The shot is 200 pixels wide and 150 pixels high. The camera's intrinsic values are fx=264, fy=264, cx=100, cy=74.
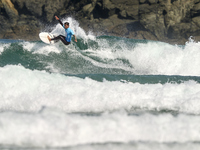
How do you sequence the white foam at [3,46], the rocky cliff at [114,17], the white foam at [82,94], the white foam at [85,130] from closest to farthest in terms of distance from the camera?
the white foam at [85,130] → the white foam at [82,94] → the white foam at [3,46] → the rocky cliff at [114,17]

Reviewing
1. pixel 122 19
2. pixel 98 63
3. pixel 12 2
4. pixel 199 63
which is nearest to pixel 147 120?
pixel 98 63

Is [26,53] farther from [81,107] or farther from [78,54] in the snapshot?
[81,107]

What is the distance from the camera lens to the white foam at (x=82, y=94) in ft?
17.2

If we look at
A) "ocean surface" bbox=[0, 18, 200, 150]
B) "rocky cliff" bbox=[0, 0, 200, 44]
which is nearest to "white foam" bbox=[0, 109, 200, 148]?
"ocean surface" bbox=[0, 18, 200, 150]

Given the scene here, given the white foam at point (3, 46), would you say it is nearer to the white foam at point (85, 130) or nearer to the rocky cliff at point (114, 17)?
the white foam at point (85, 130)

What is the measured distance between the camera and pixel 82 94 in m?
5.55

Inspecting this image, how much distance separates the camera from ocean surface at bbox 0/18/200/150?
141 inches

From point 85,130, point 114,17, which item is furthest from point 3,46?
point 114,17

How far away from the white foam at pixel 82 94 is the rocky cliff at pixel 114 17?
22346 mm

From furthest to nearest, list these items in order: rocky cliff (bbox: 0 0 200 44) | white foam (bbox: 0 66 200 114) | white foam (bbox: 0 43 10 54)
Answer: rocky cliff (bbox: 0 0 200 44)
white foam (bbox: 0 43 10 54)
white foam (bbox: 0 66 200 114)

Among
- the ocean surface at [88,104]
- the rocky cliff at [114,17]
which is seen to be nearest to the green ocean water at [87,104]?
the ocean surface at [88,104]

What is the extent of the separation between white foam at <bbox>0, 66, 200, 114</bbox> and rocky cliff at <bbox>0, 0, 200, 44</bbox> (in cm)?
2235

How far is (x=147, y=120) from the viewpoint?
4.11m

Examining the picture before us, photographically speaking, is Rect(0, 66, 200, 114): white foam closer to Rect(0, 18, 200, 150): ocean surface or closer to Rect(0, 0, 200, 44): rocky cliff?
Rect(0, 18, 200, 150): ocean surface
